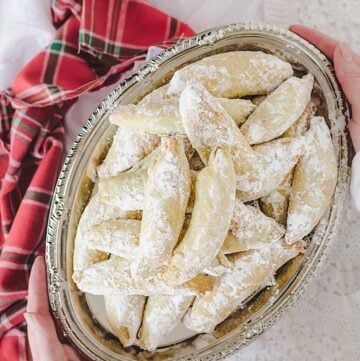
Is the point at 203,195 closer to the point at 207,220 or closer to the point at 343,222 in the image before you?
the point at 207,220

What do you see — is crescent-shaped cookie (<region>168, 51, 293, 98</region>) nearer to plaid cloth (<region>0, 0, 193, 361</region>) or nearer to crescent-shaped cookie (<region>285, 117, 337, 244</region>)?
crescent-shaped cookie (<region>285, 117, 337, 244</region>)

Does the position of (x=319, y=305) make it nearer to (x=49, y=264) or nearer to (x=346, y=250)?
(x=346, y=250)

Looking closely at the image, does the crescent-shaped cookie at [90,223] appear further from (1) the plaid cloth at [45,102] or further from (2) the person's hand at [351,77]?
(2) the person's hand at [351,77]

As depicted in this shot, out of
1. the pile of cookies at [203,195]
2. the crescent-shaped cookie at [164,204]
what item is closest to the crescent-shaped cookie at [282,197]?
the pile of cookies at [203,195]

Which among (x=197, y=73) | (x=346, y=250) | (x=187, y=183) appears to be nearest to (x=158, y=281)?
(x=187, y=183)

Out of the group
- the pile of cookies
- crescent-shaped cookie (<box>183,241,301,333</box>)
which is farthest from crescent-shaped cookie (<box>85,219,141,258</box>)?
crescent-shaped cookie (<box>183,241,301,333</box>)

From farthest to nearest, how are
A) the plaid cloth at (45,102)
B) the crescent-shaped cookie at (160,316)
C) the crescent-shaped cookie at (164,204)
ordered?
the plaid cloth at (45,102)
the crescent-shaped cookie at (160,316)
the crescent-shaped cookie at (164,204)
